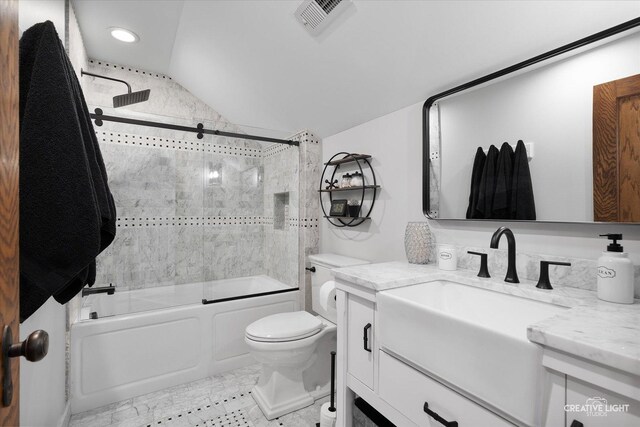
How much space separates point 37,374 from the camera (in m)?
1.22

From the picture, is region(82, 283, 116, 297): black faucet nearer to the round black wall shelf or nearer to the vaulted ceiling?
the round black wall shelf

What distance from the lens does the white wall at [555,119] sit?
1124 mm

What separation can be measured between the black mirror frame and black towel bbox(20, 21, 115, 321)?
1.57m

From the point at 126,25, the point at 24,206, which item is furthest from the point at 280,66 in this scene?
the point at 24,206

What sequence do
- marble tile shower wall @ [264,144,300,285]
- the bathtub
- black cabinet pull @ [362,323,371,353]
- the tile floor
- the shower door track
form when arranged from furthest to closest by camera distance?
marble tile shower wall @ [264,144,300,285]
the shower door track
the bathtub
the tile floor
black cabinet pull @ [362,323,371,353]

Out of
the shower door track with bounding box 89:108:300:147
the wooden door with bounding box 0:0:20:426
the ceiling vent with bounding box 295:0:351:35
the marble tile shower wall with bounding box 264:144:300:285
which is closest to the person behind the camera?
the wooden door with bounding box 0:0:20:426

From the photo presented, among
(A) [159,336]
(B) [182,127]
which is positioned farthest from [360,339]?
(B) [182,127]

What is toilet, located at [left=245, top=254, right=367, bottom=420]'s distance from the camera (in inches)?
A: 71.6

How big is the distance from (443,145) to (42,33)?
173 cm

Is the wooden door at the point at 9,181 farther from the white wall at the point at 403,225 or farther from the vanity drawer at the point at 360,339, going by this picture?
the white wall at the point at 403,225

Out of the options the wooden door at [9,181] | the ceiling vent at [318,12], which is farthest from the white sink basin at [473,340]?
the ceiling vent at [318,12]

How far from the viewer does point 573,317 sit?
2.71 ft

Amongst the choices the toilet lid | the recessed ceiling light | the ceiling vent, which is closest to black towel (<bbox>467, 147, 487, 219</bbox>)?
the ceiling vent

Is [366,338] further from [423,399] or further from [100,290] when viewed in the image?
[100,290]
